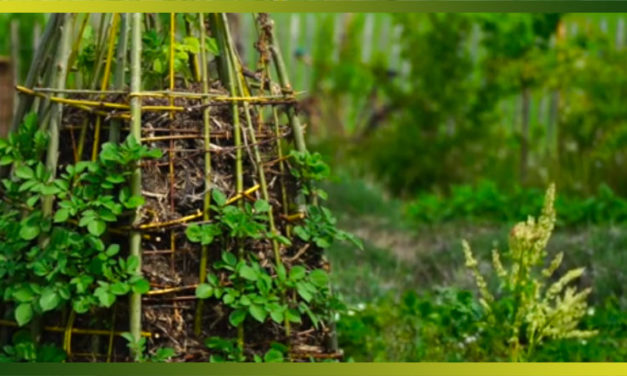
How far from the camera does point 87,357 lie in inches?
109

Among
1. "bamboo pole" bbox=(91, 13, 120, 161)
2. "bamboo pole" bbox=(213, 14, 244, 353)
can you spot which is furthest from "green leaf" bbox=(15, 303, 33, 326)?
"bamboo pole" bbox=(213, 14, 244, 353)

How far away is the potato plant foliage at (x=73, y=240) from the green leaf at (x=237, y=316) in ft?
0.77

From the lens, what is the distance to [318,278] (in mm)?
2881

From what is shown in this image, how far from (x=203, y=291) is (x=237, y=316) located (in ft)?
0.34

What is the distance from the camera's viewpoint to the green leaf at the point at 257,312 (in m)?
2.64

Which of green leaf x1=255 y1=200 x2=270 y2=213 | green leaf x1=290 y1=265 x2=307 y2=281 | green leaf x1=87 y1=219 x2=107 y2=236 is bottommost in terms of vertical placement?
green leaf x1=290 y1=265 x2=307 y2=281

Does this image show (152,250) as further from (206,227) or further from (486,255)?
(486,255)

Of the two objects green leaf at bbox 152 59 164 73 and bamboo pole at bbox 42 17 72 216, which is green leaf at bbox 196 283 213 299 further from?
green leaf at bbox 152 59 164 73

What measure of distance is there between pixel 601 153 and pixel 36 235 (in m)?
5.82

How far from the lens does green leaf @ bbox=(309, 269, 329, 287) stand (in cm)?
287

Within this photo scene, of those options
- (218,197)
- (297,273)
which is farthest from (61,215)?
(297,273)

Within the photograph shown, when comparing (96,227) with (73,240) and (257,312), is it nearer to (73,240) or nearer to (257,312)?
(73,240)

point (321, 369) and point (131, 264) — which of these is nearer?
point (321, 369)

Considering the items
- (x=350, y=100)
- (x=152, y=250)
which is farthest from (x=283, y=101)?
(x=350, y=100)
